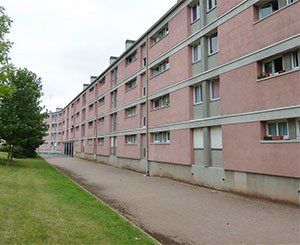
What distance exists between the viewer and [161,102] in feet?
83.4

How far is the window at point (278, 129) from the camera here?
13337mm

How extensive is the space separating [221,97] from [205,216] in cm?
794

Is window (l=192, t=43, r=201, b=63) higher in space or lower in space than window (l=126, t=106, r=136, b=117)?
higher

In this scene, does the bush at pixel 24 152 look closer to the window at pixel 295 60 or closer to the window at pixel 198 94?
the window at pixel 198 94

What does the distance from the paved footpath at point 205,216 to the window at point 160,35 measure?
43.9 ft

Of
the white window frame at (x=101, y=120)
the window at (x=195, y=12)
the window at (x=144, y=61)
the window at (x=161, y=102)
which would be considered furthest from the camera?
the white window frame at (x=101, y=120)

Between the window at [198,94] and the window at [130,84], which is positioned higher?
the window at [130,84]

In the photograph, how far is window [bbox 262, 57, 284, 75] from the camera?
13858 millimetres

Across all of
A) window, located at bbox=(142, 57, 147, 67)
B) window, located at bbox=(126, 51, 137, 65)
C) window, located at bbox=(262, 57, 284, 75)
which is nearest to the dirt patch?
window, located at bbox=(262, 57, 284, 75)

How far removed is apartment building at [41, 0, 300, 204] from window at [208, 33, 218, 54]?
0.06 m

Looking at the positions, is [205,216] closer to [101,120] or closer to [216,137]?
[216,137]

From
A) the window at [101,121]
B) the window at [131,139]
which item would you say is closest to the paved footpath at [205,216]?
the window at [131,139]

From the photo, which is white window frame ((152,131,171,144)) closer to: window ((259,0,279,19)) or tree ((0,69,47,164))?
tree ((0,69,47,164))

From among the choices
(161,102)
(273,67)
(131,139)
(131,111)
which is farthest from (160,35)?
(273,67)
